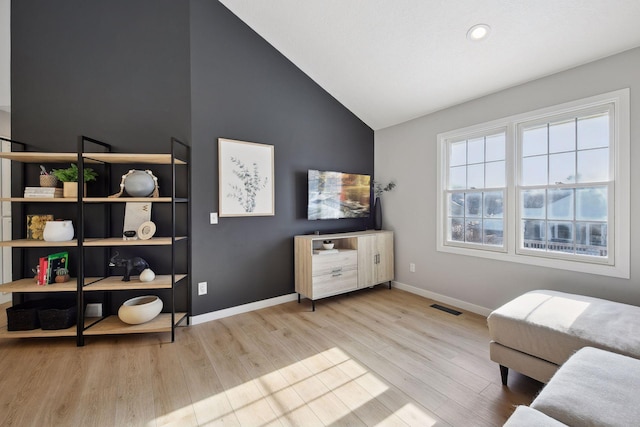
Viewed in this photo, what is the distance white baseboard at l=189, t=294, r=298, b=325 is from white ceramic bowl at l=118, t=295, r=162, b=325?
1.15ft

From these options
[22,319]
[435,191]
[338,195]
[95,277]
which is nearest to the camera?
[22,319]

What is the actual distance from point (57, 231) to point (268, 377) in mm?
2145

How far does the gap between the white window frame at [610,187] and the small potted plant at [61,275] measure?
3899 millimetres

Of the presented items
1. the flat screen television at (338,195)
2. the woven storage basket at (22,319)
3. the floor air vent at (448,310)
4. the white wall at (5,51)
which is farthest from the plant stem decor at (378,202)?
the white wall at (5,51)

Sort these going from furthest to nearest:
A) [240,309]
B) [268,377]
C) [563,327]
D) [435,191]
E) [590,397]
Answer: [435,191] → [240,309] → [268,377] → [563,327] → [590,397]

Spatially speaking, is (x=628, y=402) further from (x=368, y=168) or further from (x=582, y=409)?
(x=368, y=168)

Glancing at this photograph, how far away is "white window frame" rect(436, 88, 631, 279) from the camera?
6.79 ft

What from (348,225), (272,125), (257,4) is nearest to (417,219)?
(348,225)

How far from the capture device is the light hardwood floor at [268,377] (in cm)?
154

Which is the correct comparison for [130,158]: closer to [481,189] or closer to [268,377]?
[268,377]

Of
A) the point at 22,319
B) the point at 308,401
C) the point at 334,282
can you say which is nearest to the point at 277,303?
the point at 334,282

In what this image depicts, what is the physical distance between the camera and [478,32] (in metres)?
2.24

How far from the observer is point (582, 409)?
0.95m

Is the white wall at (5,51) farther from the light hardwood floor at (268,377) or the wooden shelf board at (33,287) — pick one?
the light hardwood floor at (268,377)
